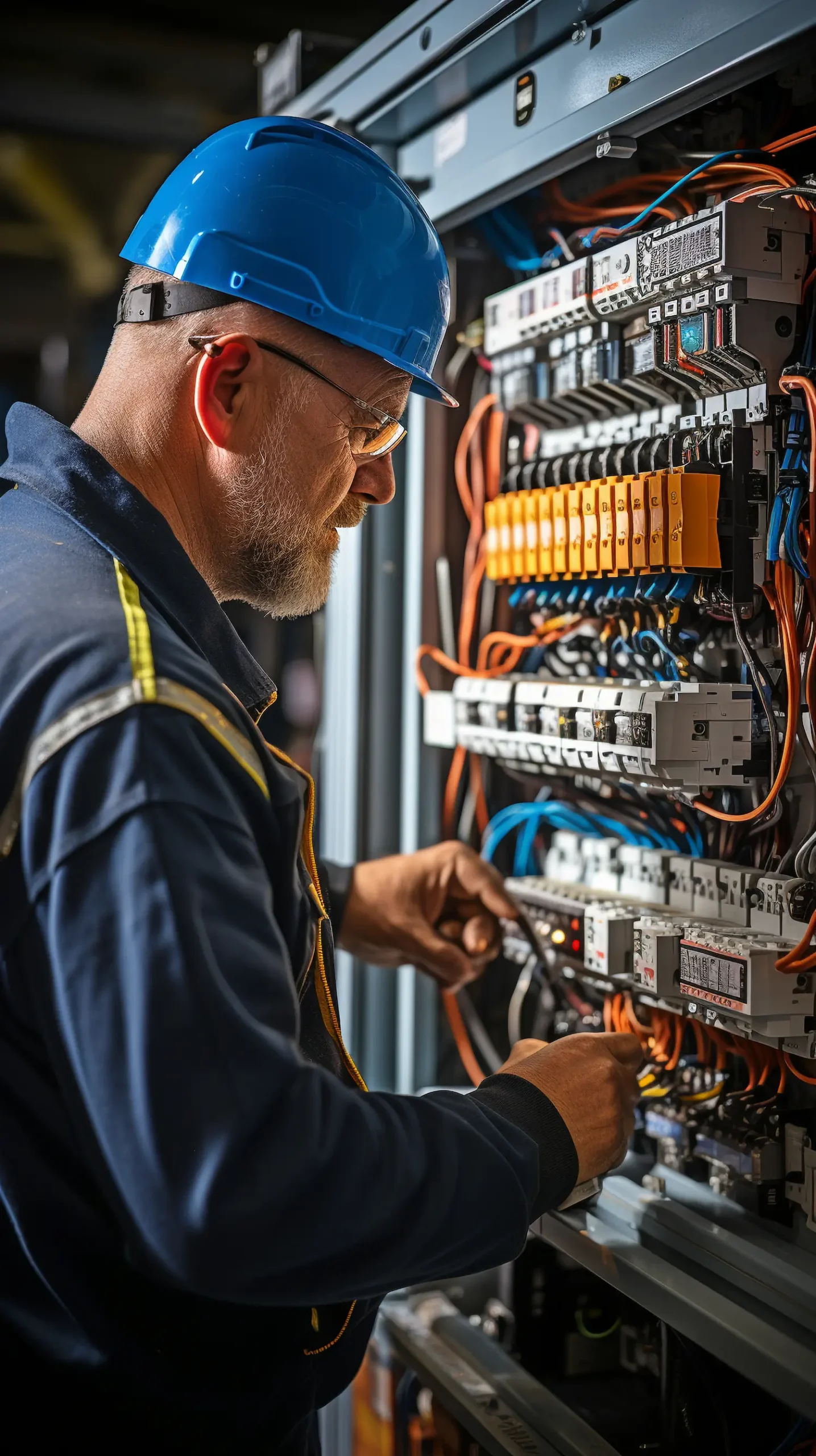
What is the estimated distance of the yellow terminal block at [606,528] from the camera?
1.46 meters

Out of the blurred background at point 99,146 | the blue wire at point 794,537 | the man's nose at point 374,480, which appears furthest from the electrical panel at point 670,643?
the blurred background at point 99,146

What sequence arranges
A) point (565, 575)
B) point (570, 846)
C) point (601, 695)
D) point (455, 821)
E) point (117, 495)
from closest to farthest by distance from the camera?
point (117, 495)
point (601, 695)
point (565, 575)
point (570, 846)
point (455, 821)

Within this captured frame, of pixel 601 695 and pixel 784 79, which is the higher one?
pixel 784 79

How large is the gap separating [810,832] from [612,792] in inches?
14.4

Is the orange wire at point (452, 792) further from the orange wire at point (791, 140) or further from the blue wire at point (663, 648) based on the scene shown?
the orange wire at point (791, 140)

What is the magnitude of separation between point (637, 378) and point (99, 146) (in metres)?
2.72

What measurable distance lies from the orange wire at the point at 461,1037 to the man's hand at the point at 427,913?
0.86 ft

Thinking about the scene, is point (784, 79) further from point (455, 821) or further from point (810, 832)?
point (455, 821)

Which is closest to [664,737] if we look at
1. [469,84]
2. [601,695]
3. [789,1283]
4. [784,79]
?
[601,695]

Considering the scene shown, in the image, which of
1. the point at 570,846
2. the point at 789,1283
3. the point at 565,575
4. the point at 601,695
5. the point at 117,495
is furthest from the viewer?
the point at 570,846

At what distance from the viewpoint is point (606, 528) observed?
146 cm

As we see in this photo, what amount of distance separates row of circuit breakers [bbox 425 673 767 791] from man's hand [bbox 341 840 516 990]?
17 cm

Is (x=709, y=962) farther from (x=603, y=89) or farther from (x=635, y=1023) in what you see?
(x=603, y=89)

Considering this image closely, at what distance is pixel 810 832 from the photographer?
131 cm
